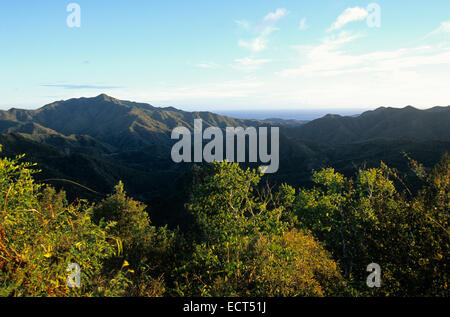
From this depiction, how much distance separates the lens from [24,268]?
18.5 feet

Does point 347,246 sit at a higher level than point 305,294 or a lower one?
lower

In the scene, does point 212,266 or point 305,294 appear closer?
point 305,294

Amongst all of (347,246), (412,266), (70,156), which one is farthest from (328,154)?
(70,156)

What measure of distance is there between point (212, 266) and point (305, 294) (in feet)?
14.9

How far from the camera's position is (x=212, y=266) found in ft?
38.4
